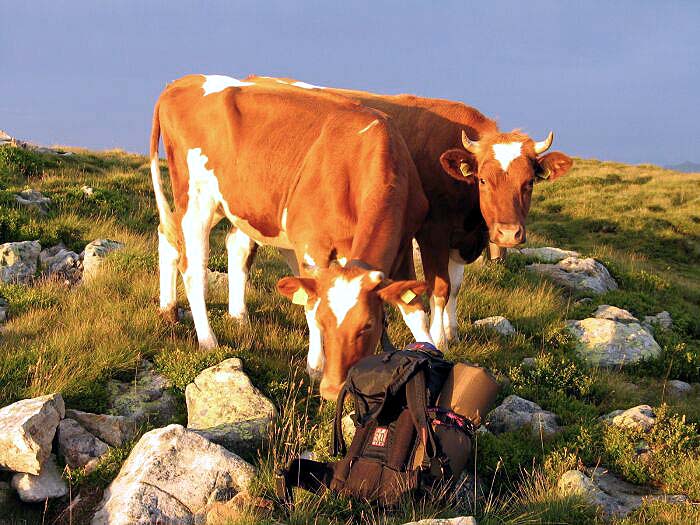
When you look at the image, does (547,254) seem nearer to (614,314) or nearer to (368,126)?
(614,314)

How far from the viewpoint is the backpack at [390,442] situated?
502 centimetres

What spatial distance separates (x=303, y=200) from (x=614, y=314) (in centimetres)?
594

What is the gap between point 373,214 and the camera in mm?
6801

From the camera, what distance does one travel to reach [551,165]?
9008 millimetres

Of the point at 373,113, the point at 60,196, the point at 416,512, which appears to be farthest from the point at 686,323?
the point at 60,196

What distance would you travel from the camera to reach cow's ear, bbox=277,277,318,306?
19.8 feet

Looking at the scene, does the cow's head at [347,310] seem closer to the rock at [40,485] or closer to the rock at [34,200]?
the rock at [40,485]

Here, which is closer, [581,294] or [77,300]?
[77,300]

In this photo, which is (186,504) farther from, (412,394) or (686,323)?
(686,323)

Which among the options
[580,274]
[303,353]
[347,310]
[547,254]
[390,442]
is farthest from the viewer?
[547,254]

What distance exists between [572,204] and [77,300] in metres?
23.0

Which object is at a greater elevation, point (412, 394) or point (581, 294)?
point (412, 394)

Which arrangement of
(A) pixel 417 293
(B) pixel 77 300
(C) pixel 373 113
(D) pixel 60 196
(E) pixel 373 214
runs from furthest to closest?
(D) pixel 60 196 < (B) pixel 77 300 < (C) pixel 373 113 < (E) pixel 373 214 < (A) pixel 417 293

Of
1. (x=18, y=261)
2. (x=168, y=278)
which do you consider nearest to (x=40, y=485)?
(x=168, y=278)
